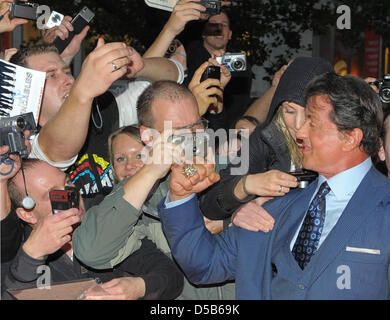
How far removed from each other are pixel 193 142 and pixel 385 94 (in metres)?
1.24

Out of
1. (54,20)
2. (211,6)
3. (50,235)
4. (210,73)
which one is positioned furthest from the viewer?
(54,20)

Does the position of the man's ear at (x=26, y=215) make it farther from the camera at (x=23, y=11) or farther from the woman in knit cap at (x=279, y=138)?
the camera at (x=23, y=11)

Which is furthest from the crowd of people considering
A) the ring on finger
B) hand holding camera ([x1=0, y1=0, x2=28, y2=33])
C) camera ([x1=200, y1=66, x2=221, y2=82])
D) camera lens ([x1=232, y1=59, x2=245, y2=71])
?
hand holding camera ([x1=0, y1=0, x2=28, y2=33])

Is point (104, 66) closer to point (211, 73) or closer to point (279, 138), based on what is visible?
point (211, 73)

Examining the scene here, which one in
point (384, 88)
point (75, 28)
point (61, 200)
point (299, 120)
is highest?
point (75, 28)

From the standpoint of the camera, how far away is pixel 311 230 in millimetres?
2562

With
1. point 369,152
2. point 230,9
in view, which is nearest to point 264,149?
point 369,152

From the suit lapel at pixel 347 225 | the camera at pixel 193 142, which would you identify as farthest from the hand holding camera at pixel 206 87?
the suit lapel at pixel 347 225

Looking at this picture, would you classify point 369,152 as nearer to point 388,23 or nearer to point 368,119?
point 368,119

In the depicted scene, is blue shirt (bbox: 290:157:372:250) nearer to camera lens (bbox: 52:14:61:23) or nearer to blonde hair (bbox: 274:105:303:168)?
blonde hair (bbox: 274:105:303:168)

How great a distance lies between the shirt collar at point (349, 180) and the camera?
8.43 ft

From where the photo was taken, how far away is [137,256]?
2.93 metres

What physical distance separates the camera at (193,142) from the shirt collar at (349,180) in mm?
618

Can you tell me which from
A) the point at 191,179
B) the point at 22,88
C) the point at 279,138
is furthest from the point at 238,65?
the point at 191,179
